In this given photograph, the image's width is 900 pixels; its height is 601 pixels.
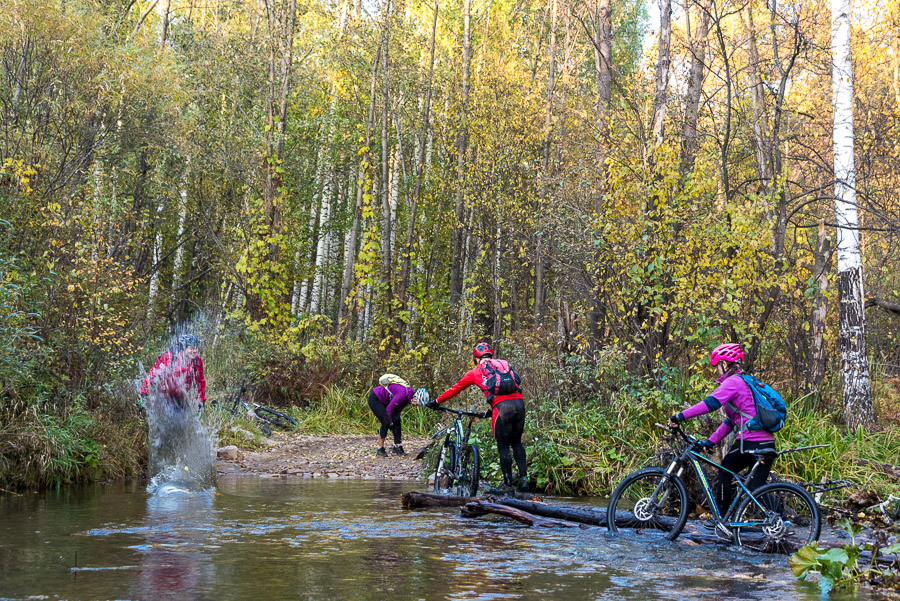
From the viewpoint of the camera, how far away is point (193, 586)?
6.43 m

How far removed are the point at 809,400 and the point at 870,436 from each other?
1.62 m

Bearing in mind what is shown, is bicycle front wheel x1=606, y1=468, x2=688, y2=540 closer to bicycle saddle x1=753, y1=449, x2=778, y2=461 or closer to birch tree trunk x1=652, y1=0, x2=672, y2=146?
bicycle saddle x1=753, y1=449, x2=778, y2=461

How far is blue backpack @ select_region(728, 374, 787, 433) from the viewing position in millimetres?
8742

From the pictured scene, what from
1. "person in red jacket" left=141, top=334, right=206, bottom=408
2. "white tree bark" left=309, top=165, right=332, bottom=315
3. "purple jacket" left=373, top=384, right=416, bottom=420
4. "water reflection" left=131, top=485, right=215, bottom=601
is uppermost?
"white tree bark" left=309, top=165, right=332, bottom=315

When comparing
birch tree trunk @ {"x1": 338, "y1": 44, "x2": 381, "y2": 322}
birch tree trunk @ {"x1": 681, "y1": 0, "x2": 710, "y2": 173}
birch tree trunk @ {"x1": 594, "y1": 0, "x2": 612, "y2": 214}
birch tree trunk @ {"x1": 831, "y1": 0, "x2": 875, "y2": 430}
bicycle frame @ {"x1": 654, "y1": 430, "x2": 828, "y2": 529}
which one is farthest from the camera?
birch tree trunk @ {"x1": 338, "y1": 44, "x2": 381, "y2": 322}

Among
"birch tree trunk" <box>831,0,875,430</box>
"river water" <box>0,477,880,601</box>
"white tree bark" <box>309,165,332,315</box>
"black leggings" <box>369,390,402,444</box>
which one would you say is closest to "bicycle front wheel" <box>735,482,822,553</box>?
"river water" <box>0,477,880,601</box>

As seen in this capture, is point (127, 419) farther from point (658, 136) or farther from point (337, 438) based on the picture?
point (658, 136)

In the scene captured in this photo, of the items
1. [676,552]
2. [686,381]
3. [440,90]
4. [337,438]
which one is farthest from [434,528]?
[440,90]

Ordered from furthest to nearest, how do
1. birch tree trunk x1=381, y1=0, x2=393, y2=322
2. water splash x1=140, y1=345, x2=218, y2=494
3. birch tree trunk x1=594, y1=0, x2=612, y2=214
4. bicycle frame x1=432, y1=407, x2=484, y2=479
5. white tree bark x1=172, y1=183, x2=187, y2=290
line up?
white tree bark x1=172, y1=183, x2=187, y2=290, birch tree trunk x1=381, y1=0, x2=393, y2=322, birch tree trunk x1=594, y1=0, x2=612, y2=214, water splash x1=140, y1=345, x2=218, y2=494, bicycle frame x1=432, y1=407, x2=484, y2=479

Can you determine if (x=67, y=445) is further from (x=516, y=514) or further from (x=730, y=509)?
(x=730, y=509)

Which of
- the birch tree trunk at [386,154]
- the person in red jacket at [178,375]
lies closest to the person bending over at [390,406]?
the person in red jacket at [178,375]

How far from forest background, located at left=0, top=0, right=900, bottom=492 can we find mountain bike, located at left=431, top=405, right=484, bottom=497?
1.41m

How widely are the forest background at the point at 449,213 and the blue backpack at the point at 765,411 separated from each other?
2691 mm

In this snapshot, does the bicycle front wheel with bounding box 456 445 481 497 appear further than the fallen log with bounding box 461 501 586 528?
Yes
